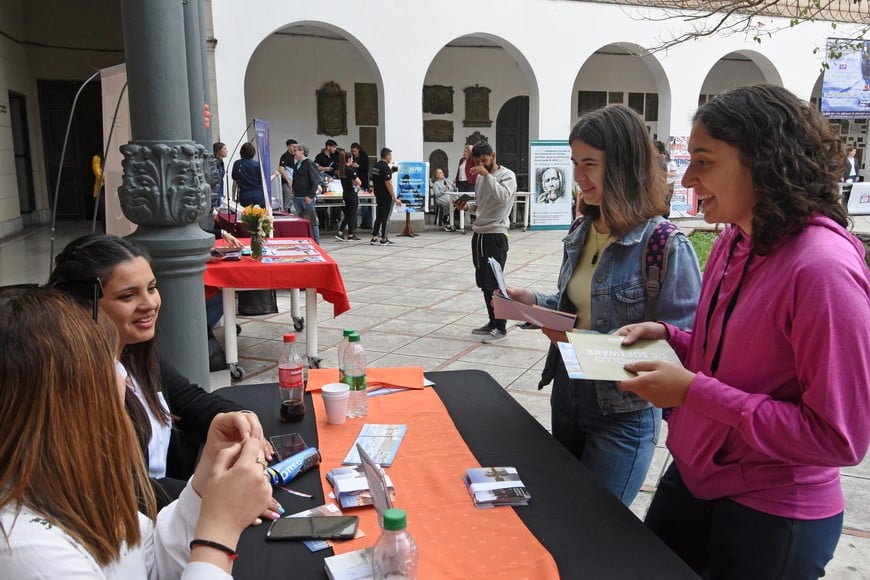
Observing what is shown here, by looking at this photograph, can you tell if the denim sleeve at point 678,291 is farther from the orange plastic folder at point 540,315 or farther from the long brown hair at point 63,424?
the long brown hair at point 63,424

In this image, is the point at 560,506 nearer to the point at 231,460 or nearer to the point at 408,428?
the point at 408,428

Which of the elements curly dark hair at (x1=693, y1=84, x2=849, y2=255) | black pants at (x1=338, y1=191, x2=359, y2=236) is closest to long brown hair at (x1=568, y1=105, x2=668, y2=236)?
curly dark hair at (x1=693, y1=84, x2=849, y2=255)

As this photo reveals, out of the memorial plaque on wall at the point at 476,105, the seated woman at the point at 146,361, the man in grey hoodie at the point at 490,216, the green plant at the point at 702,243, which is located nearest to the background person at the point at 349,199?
the memorial plaque on wall at the point at 476,105

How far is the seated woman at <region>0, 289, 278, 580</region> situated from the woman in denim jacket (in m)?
1.17

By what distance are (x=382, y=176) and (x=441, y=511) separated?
452 inches

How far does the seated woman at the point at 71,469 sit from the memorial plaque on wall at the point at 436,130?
17645mm

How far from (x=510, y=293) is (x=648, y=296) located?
0.58 metres

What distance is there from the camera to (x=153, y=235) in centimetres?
289

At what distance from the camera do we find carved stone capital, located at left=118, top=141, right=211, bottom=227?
110 inches

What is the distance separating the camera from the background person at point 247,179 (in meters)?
10.3

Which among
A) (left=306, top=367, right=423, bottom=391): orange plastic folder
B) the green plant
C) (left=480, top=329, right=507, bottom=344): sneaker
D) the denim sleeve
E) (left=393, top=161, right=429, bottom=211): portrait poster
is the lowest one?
(left=480, top=329, right=507, bottom=344): sneaker

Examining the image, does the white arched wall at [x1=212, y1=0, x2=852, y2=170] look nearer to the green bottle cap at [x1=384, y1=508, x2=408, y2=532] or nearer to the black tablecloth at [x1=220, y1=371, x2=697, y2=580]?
the black tablecloth at [x1=220, y1=371, x2=697, y2=580]

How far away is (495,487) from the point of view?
1.79 meters

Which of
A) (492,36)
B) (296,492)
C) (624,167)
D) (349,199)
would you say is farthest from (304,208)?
(296,492)
